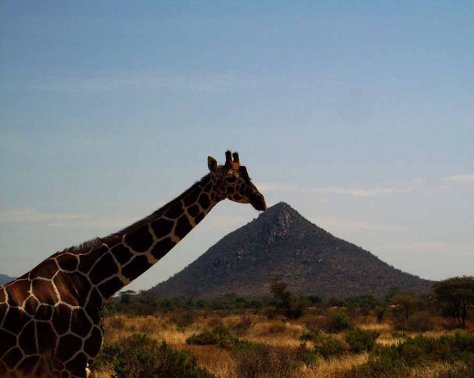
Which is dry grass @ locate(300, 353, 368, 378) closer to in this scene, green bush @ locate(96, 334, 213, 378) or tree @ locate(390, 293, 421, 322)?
green bush @ locate(96, 334, 213, 378)

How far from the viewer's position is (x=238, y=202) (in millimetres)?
9273

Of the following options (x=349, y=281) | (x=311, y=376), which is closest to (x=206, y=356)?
(x=311, y=376)

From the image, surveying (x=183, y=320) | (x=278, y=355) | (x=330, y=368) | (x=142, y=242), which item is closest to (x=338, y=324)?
(x=183, y=320)

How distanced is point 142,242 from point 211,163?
1.44 m

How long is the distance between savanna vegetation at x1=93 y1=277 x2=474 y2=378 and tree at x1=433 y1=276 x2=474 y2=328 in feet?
0.19

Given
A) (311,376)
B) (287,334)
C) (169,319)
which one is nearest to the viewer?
(311,376)

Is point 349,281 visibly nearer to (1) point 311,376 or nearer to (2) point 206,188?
(1) point 311,376

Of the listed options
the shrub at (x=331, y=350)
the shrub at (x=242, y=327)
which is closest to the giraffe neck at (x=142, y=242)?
the shrub at (x=331, y=350)

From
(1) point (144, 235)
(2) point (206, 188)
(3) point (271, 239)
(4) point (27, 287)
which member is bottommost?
(4) point (27, 287)

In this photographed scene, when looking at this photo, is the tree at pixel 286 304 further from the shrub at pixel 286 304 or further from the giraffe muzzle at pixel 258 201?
the giraffe muzzle at pixel 258 201

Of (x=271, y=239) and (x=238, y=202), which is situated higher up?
(x=271, y=239)

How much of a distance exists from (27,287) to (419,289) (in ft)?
274

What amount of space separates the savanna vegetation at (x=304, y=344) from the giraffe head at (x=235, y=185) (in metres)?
4.60

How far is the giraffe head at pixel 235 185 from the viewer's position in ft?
29.9
